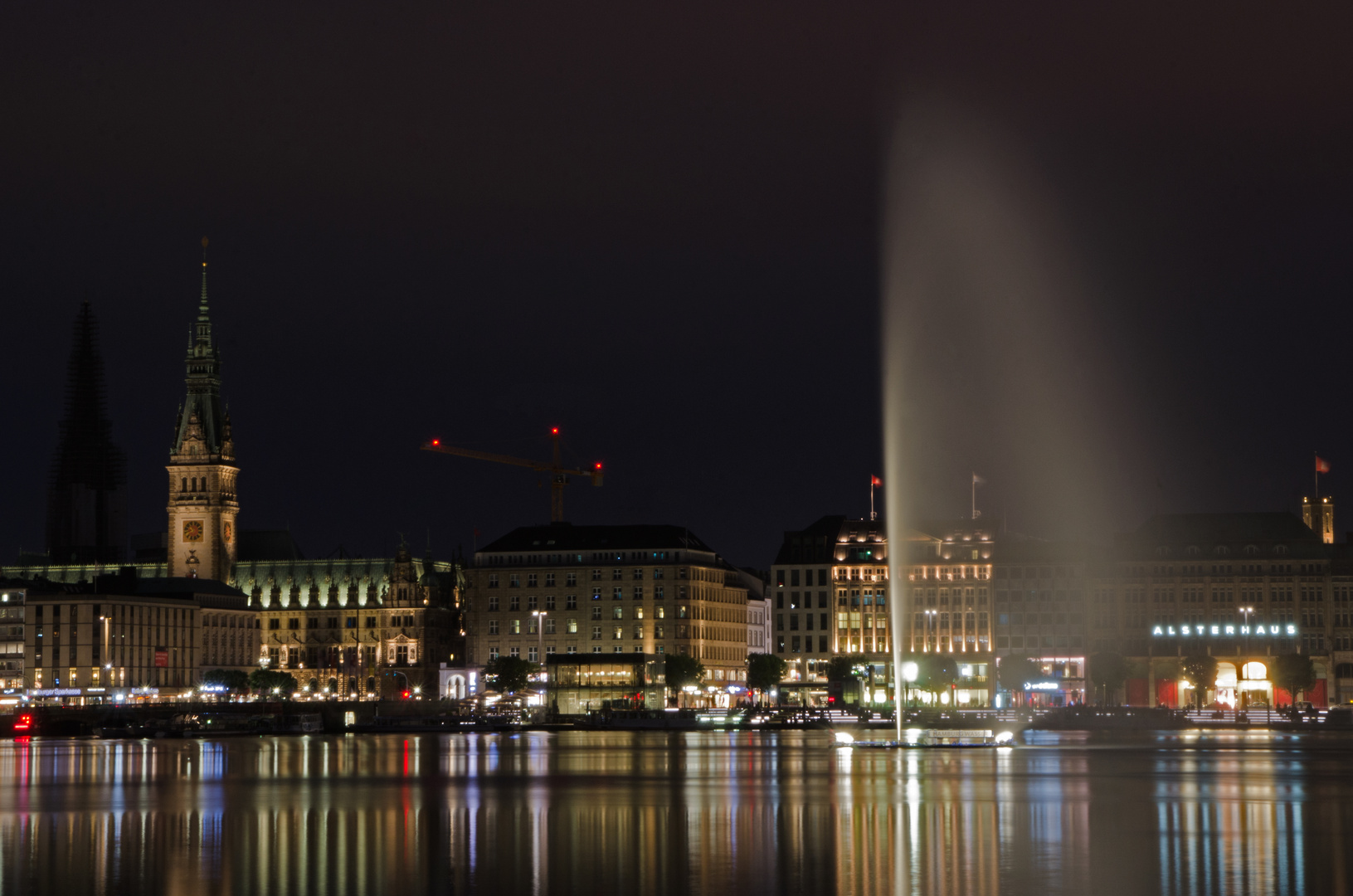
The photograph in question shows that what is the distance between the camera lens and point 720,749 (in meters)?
117

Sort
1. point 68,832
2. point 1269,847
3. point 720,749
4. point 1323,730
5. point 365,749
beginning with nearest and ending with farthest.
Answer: point 1269,847 → point 68,832 → point 720,749 → point 365,749 → point 1323,730

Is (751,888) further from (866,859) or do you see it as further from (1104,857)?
(1104,857)

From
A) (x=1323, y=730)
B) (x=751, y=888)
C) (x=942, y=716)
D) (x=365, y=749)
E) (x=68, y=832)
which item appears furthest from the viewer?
(x=942, y=716)

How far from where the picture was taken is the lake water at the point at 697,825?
143 feet

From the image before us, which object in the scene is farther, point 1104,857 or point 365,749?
point 365,749

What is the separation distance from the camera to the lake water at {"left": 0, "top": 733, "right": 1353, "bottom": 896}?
143 feet

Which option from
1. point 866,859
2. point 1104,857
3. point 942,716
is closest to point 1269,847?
point 1104,857

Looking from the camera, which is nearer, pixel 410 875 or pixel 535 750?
pixel 410 875

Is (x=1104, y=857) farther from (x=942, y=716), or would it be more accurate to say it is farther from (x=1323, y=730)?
(x=942, y=716)

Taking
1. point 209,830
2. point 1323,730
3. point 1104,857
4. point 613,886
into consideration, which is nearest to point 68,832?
point 209,830

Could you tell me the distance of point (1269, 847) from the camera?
161 feet

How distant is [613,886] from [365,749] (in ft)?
286

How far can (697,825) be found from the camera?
56844 millimetres

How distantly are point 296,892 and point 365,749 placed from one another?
86363 millimetres
